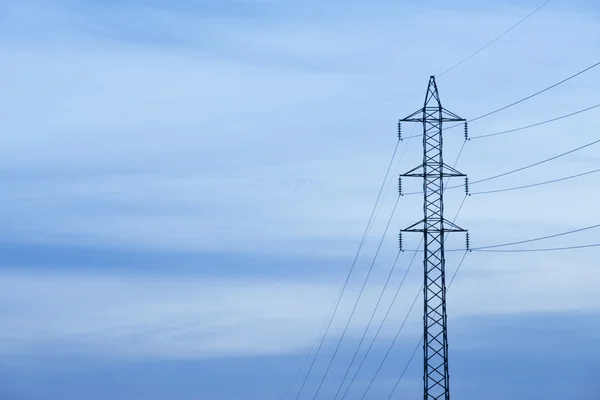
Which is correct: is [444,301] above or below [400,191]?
below

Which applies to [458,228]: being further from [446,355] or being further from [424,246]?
[446,355]

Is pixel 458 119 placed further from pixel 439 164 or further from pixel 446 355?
pixel 446 355

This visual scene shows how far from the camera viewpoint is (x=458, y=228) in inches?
2790

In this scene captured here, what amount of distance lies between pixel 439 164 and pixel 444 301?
8492 mm

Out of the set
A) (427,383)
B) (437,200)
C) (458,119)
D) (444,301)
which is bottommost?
(427,383)

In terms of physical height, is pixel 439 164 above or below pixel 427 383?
above

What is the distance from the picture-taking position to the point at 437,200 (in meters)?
73.0

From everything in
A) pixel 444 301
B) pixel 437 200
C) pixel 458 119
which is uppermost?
pixel 458 119

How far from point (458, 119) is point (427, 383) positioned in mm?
16296

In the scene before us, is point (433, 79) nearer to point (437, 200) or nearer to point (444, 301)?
point (437, 200)

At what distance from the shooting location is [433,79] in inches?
2916

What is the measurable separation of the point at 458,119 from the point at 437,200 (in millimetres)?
5303

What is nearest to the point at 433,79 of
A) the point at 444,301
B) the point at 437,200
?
the point at 437,200

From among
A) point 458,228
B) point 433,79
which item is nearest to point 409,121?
point 433,79
